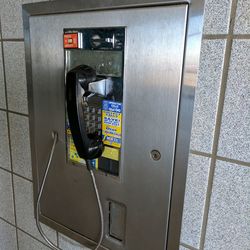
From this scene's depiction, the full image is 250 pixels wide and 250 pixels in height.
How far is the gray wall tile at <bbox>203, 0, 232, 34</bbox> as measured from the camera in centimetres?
43

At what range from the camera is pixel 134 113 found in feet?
1.81

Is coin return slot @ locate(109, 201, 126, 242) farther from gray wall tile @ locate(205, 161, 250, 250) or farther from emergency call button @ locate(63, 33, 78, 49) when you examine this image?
emergency call button @ locate(63, 33, 78, 49)

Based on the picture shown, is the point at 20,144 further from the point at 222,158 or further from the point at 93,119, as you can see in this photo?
the point at 222,158

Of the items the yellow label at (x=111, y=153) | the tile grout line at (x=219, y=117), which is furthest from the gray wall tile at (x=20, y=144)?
the tile grout line at (x=219, y=117)

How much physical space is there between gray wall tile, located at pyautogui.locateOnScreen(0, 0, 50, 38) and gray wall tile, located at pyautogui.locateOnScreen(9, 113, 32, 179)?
0.85 ft

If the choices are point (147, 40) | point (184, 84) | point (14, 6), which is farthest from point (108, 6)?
point (14, 6)

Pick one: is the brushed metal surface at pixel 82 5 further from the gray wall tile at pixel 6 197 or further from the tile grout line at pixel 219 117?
the gray wall tile at pixel 6 197

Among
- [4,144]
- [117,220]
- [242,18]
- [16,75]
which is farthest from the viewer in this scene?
[4,144]

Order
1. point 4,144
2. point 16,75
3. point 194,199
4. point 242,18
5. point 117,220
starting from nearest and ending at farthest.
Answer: point 242,18, point 194,199, point 117,220, point 16,75, point 4,144

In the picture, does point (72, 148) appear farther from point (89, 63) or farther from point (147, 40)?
point (147, 40)

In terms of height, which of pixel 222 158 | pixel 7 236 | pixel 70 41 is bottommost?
pixel 7 236

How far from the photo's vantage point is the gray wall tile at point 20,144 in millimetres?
816

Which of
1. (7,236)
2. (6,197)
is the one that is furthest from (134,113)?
(7,236)

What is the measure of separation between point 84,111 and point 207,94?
28cm
